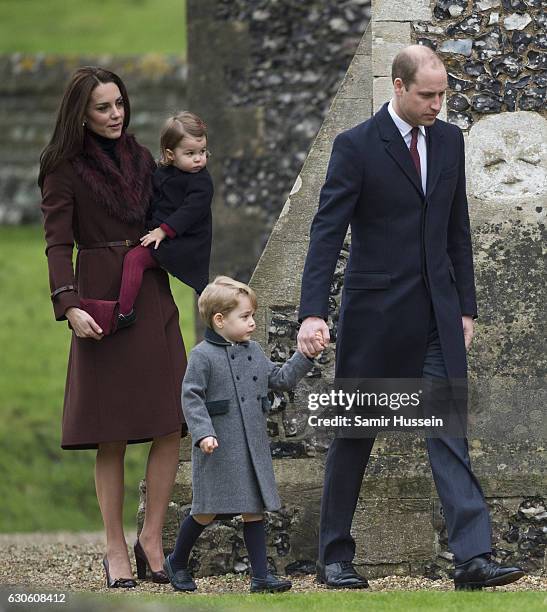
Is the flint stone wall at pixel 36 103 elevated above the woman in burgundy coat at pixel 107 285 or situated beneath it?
elevated above

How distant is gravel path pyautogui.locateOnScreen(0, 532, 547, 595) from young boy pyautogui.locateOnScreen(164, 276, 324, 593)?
1.32 ft

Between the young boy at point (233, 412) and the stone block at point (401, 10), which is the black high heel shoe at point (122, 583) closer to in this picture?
the young boy at point (233, 412)

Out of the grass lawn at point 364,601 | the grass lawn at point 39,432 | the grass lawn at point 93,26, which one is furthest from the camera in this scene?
the grass lawn at point 93,26

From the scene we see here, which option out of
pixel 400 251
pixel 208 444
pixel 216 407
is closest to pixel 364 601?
pixel 208 444

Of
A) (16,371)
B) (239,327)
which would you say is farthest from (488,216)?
(16,371)

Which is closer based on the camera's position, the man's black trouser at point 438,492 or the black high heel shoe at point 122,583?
the man's black trouser at point 438,492

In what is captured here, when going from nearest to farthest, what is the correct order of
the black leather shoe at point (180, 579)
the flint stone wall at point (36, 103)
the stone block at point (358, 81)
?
the black leather shoe at point (180, 579) < the stone block at point (358, 81) < the flint stone wall at point (36, 103)

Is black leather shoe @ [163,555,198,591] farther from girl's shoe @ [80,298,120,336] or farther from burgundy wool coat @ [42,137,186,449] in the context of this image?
girl's shoe @ [80,298,120,336]

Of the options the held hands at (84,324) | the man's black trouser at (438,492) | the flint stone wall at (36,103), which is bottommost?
the man's black trouser at (438,492)

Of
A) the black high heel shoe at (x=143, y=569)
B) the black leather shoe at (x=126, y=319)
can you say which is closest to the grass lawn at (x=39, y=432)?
the black high heel shoe at (x=143, y=569)

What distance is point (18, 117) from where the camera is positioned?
21.5 metres

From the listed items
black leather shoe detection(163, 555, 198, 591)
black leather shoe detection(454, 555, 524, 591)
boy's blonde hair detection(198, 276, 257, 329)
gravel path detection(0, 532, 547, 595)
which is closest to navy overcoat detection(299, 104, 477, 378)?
boy's blonde hair detection(198, 276, 257, 329)

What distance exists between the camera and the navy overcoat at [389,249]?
632cm

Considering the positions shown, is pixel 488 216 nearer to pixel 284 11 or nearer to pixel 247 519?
pixel 247 519
